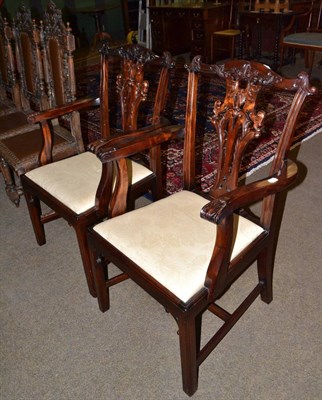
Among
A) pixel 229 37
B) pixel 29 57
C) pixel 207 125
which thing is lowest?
pixel 207 125

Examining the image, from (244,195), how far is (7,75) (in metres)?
2.28

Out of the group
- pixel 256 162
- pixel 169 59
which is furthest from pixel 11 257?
pixel 256 162

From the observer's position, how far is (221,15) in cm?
516

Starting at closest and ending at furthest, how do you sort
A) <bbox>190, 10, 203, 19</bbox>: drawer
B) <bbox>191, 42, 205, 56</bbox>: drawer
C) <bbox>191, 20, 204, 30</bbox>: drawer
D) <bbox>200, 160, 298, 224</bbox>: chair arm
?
1. <bbox>200, 160, 298, 224</bbox>: chair arm
2. <bbox>190, 10, 203, 19</bbox>: drawer
3. <bbox>191, 20, 204, 30</bbox>: drawer
4. <bbox>191, 42, 205, 56</bbox>: drawer

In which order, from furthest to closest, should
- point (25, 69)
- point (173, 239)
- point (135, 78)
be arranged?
point (25, 69)
point (135, 78)
point (173, 239)

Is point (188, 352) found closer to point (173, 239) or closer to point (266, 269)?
point (173, 239)

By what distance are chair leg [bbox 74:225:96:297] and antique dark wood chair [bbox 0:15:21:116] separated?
5.06 feet

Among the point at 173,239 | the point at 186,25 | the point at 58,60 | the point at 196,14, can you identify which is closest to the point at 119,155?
the point at 173,239

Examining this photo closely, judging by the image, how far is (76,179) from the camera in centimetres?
164

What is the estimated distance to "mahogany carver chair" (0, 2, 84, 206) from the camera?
1.95 meters

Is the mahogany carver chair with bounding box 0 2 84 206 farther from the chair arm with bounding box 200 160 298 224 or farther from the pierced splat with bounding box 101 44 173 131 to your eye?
the chair arm with bounding box 200 160 298 224

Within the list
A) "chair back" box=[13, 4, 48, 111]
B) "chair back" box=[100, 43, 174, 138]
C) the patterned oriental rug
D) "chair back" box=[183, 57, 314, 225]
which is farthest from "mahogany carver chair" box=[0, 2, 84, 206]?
"chair back" box=[183, 57, 314, 225]

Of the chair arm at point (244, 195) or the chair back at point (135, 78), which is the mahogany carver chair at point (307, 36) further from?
the chair arm at point (244, 195)

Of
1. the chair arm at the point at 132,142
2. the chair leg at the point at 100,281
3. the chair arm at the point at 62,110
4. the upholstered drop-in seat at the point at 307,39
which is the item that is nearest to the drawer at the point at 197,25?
the upholstered drop-in seat at the point at 307,39
